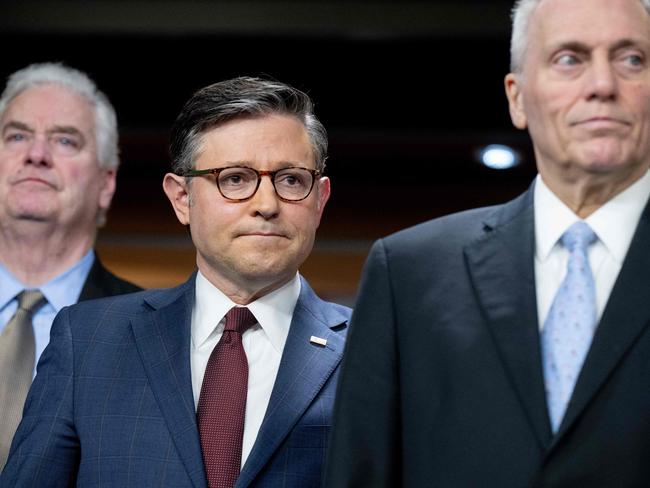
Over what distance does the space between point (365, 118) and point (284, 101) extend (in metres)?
2.17

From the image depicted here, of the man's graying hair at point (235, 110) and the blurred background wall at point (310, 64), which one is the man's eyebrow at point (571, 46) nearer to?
the man's graying hair at point (235, 110)

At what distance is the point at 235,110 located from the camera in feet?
6.85

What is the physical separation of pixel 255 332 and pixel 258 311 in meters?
0.04

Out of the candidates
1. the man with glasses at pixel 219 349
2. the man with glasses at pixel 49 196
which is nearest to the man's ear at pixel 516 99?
the man with glasses at pixel 219 349

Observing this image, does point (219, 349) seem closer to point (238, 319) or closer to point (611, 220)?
point (238, 319)

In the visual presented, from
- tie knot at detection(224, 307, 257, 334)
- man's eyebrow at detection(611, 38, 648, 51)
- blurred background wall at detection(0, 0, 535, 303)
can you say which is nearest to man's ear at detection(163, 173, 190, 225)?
tie knot at detection(224, 307, 257, 334)

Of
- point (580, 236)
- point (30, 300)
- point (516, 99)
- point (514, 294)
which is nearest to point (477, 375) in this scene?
point (514, 294)

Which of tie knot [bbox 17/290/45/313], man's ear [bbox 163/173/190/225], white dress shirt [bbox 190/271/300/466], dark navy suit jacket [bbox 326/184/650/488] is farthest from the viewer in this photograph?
tie knot [bbox 17/290/45/313]

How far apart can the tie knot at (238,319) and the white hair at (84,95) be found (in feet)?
3.22

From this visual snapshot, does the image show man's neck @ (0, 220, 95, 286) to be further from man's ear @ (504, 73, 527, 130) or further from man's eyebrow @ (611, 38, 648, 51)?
man's eyebrow @ (611, 38, 648, 51)

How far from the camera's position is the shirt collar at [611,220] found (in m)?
1.50

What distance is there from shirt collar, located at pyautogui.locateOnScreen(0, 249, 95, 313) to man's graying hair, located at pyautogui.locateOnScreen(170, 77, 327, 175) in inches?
26.1

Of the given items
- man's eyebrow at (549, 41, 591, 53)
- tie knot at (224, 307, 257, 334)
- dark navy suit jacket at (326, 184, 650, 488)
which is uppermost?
man's eyebrow at (549, 41, 591, 53)

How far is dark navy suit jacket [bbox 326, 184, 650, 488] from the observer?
4.54 feet
